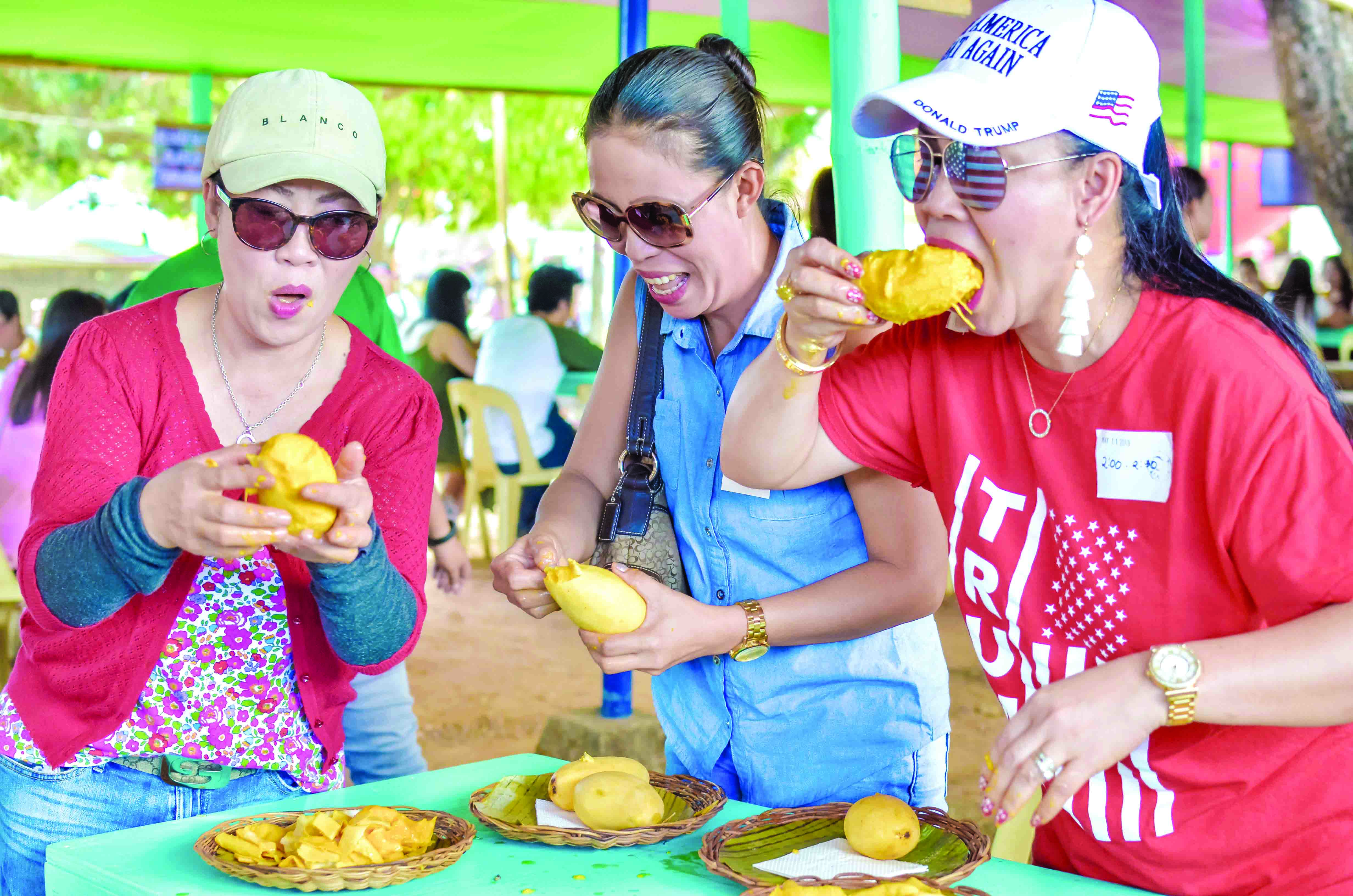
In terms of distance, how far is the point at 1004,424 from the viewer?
1.92 metres

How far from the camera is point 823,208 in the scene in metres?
4.02

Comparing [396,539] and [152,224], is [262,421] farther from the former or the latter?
[152,224]

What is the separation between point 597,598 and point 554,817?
355mm

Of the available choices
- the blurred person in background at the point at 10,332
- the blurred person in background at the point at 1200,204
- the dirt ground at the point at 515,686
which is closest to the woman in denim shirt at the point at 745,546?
the blurred person in background at the point at 1200,204

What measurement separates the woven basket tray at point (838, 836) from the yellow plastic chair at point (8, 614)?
5300mm

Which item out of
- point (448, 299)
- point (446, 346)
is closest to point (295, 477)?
point (446, 346)

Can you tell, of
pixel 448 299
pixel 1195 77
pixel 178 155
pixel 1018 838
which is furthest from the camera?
pixel 448 299

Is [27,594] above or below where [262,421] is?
below

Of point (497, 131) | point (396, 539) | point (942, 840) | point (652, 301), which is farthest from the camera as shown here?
point (497, 131)

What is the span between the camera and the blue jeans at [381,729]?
3369 mm

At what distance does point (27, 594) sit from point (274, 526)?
0.58 meters

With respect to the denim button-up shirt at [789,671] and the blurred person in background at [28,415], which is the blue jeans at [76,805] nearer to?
the denim button-up shirt at [789,671]

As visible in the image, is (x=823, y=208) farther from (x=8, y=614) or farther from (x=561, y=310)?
(x=561, y=310)

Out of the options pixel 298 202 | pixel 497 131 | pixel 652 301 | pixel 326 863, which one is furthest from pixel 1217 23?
pixel 497 131
